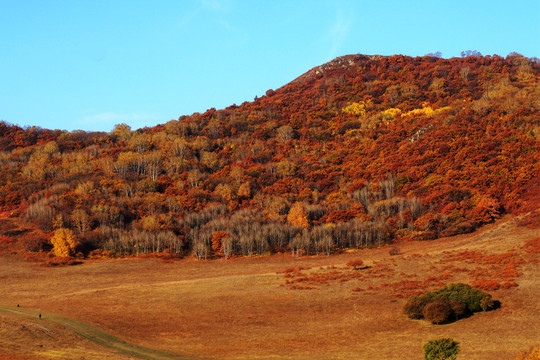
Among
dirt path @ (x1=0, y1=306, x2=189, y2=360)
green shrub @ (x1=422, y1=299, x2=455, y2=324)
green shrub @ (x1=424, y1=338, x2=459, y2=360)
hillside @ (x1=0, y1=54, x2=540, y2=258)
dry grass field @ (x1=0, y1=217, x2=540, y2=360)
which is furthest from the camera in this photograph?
hillside @ (x1=0, y1=54, x2=540, y2=258)

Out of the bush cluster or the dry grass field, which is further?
the bush cluster

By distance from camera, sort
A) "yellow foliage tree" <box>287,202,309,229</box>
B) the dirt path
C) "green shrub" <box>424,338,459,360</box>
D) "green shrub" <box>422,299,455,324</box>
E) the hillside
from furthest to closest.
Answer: "yellow foliage tree" <box>287,202,309,229</box>, the hillside, "green shrub" <box>422,299,455,324</box>, the dirt path, "green shrub" <box>424,338,459,360</box>

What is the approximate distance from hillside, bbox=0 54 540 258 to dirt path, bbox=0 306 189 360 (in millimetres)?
39231

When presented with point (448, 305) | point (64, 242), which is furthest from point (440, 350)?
point (64, 242)

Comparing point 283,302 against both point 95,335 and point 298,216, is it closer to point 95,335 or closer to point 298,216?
point 95,335

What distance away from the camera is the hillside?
87.6 meters

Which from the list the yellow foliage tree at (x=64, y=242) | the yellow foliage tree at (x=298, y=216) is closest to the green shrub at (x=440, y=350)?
the yellow foliage tree at (x=298, y=216)

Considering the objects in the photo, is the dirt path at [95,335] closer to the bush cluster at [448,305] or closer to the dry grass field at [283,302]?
the dry grass field at [283,302]

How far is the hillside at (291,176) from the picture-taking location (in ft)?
287

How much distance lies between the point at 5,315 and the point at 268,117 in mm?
149950

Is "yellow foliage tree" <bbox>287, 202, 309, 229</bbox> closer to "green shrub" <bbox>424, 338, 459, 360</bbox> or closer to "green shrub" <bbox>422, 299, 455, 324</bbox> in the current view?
"green shrub" <bbox>422, 299, 455, 324</bbox>

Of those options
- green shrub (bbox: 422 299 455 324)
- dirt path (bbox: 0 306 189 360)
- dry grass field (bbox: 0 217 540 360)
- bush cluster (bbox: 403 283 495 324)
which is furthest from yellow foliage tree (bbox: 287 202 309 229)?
dirt path (bbox: 0 306 189 360)

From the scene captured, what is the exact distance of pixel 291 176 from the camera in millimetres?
128000

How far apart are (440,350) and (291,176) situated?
9637cm
